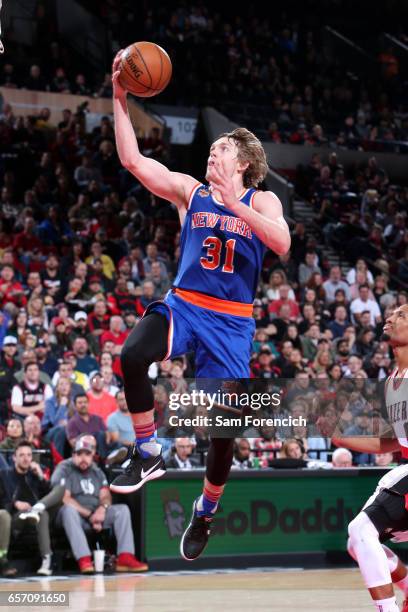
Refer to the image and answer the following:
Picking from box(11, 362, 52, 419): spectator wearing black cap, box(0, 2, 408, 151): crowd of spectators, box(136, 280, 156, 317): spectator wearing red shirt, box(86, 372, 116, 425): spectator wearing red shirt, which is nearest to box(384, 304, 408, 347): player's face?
box(86, 372, 116, 425): spectator wearing red shirt

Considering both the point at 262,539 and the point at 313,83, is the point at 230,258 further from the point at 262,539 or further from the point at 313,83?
the point at 313,83

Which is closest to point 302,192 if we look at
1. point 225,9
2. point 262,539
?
point 225,9

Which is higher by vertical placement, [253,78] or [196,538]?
[253,78]

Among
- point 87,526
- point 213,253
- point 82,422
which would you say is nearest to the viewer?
point 213,253

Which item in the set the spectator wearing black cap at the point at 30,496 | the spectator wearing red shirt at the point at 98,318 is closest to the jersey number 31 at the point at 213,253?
the spectator wearing black cap at the point at 30,496

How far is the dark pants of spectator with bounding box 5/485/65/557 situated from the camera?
40.8 feet

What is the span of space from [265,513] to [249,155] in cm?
795

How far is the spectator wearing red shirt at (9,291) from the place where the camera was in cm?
1519

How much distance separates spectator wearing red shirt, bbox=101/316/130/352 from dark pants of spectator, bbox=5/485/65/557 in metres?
2.87

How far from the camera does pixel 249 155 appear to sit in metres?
6.96

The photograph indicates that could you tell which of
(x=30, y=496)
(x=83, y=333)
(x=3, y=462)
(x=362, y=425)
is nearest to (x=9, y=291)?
(x=83, y=333)

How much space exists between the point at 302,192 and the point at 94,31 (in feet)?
22.1

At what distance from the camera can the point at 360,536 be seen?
26.1 ft

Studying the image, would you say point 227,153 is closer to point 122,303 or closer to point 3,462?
point 3,462
